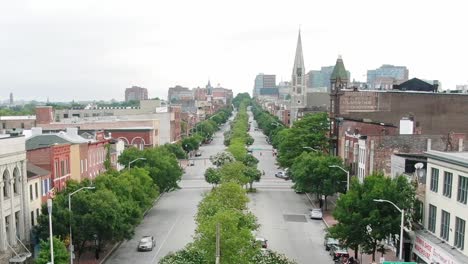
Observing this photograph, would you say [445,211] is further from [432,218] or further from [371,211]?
[371,211]

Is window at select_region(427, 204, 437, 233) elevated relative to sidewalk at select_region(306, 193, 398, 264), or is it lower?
elevated

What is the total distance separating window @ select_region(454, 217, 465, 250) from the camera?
35.1 metres

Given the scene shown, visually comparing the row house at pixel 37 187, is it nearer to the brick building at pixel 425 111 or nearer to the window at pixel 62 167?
the window at pixel 62 167

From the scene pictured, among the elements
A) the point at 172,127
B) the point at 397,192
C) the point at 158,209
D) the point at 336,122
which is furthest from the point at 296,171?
the point at 172,127

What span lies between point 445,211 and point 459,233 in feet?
7.41

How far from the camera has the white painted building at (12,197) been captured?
1615 inches

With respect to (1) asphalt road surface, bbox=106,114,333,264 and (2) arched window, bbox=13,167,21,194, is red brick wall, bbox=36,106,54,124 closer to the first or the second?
(1) asphalt road surface, bbox=106,114,333,264

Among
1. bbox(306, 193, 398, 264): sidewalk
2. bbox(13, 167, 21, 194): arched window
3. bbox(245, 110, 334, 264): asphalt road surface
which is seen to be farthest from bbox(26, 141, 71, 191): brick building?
bbox(306, 193, 398, 264): sidewalk

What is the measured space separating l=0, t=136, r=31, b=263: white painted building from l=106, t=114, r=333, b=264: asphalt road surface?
25.6ft

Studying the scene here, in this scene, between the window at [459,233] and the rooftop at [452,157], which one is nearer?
the rooftop at [452,157]

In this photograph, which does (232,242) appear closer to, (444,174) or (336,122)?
(444,174)

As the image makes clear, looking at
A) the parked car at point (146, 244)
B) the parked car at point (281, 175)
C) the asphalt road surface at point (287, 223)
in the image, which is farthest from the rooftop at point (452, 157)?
the parked car at point (281, 175)

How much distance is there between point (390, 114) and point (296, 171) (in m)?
16.3

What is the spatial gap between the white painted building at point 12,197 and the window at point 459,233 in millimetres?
31927
